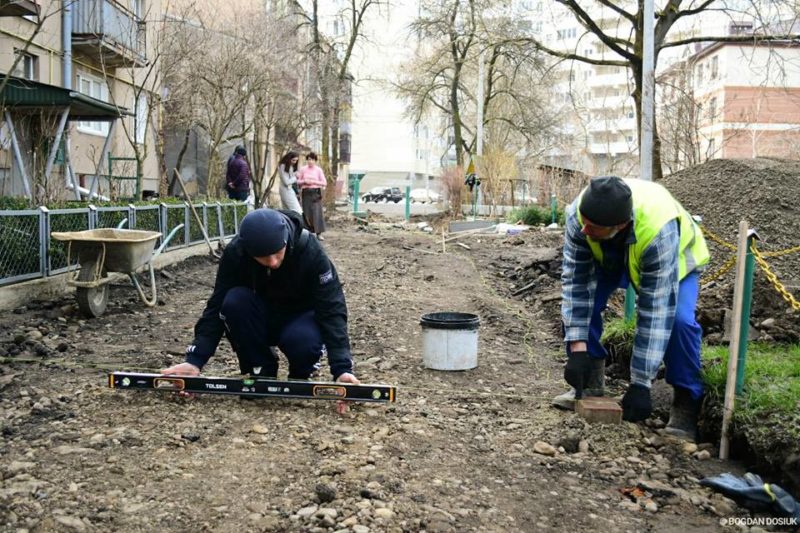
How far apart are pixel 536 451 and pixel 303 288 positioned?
1.54m

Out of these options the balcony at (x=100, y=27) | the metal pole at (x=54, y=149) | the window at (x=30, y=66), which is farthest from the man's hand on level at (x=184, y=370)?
the balcony at (x=100, y=27)

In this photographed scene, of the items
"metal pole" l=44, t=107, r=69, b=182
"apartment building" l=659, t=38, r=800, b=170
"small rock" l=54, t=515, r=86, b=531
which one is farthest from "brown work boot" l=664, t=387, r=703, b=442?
"apartment building" l=659, t=38, r=800, b=170

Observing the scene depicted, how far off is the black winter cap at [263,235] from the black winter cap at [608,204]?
4.88ft

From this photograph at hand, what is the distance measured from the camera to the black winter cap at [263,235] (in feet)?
12.3

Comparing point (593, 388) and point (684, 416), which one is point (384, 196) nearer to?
point (593, 388)

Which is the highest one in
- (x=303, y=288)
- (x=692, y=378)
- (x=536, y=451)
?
(x=303, y=288)

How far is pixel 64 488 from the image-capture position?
3.08 metres

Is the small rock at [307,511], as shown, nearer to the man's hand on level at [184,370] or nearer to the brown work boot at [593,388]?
the man's hand on level at [184,370]

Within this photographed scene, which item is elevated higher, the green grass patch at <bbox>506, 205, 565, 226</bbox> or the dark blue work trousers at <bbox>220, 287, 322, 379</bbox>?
the green grass patch at <bbox>506, 205, 565, 226</bbox>

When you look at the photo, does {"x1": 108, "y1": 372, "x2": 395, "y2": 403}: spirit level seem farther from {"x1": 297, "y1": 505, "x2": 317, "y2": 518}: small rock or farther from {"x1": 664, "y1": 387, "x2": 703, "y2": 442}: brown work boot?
{"x1": 664, "y1": 387, "x2": 703, "y2": 442}: brown work boot

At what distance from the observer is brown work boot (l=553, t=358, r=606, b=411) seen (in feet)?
14.6

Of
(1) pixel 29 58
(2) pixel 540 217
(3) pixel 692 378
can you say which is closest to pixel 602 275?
(3) pixel 692 378

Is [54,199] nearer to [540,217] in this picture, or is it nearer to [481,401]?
[481,401]

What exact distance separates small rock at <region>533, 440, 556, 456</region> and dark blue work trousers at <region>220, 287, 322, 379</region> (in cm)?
132
